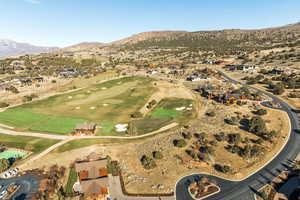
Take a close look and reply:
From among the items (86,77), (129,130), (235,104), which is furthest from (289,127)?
(86,77)

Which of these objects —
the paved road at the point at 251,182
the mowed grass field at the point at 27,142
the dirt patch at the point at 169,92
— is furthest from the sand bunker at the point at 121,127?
the paved road at the point at 251,182

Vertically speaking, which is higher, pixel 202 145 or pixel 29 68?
pixel 29 68

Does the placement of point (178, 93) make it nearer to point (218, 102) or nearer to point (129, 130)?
point (218, 102)

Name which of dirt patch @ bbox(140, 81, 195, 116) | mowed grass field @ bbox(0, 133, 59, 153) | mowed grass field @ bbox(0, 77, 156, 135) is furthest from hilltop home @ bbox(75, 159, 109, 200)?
dirt patch @ bbox(140, 81, 195, 116)

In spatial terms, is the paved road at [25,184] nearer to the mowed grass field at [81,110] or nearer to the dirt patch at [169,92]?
the mowed grass field at [81,110]

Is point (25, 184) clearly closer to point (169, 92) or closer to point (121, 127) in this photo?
point (121, 127)

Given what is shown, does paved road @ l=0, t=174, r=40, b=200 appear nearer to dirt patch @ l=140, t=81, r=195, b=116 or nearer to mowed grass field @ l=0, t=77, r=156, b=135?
mowed grass field @ l=0, t=77, r=156, b=135

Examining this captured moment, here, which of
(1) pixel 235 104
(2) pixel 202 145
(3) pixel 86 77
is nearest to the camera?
(2) pixel 202 145

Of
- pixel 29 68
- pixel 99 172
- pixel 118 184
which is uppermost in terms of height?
pixel 29 68
